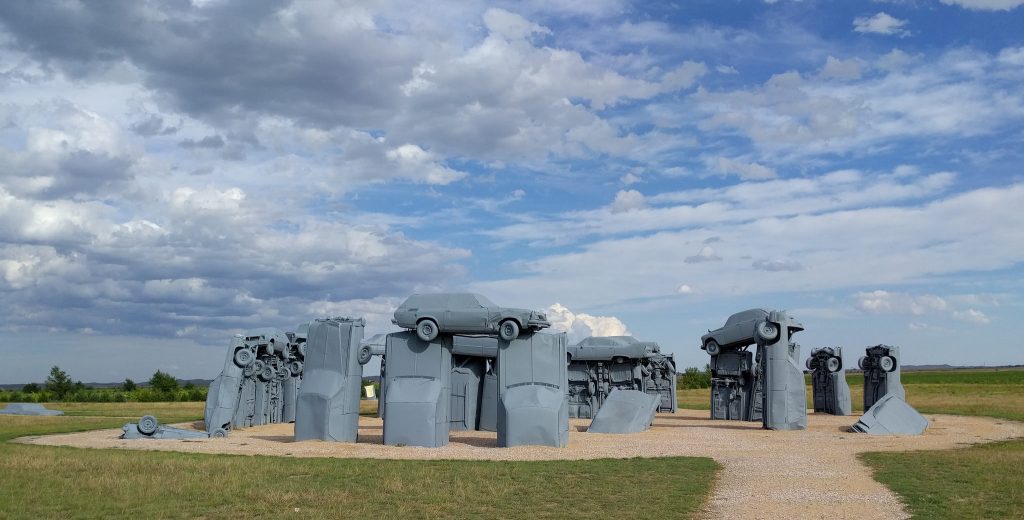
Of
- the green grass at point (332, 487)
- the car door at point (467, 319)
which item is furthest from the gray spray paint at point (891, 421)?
the car door at point (467, 319)

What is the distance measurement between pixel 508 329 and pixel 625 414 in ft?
27.4

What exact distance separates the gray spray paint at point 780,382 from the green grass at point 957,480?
7842 millimetres

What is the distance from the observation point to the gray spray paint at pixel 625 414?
31.7 metres

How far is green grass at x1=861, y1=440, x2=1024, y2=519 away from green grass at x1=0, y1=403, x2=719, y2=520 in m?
3.83

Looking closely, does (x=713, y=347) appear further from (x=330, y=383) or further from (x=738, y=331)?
(x=330, y=383)

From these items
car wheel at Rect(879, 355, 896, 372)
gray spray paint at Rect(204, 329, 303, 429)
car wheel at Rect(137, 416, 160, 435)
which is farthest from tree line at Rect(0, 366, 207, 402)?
car wheel at Rect(879, 355, 896, 372)

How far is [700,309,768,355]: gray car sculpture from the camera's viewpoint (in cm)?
3591

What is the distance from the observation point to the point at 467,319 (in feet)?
86.0

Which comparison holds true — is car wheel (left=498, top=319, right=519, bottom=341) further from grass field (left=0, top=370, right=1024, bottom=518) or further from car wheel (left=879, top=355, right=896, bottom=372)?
car wheel (left=879, top=355, right=896, bottom=372)

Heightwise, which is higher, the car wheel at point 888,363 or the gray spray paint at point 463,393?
the car wheel at point 888,363

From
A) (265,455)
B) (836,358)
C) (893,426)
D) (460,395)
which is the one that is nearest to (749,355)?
(836,358)

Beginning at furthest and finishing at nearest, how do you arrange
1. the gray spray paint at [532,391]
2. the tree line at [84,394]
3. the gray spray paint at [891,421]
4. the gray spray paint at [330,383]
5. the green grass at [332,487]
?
the tree line at [84,394]
the gray spray paint at [891,421]
the gray spray paint at [330,383]
the gray spray paint at [532,391]
the green grass at [332,487]

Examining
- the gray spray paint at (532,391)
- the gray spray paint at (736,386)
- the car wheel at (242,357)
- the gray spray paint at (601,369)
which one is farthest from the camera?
the gray spray paint at (601,369)

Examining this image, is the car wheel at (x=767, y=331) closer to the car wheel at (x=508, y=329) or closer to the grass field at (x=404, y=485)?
the grass field at (x=404, y=485)
